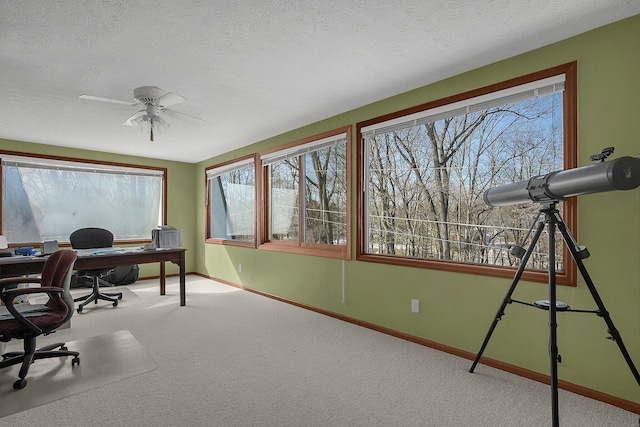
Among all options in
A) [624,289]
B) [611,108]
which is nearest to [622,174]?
[611,108]

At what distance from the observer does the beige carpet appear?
6.92ft

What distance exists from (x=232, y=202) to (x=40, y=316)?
3756mm

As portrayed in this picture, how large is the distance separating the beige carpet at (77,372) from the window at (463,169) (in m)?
2.30

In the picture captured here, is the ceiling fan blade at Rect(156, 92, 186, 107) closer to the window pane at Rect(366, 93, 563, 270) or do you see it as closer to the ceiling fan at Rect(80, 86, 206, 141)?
the ceiling fan at Rect(80, 86, 206, 141)

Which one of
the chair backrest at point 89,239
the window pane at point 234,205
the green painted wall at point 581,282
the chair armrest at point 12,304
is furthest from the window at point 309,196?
the chair armrest at point 12,304

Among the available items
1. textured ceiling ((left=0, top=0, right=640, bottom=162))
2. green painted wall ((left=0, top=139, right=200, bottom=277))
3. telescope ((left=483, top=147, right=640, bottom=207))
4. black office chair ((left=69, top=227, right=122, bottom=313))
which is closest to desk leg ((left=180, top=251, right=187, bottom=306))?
black office chair ((left=69, top=227, right=122, bottom=313))

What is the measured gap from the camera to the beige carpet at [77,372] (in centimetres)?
211

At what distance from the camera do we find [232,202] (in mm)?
5938

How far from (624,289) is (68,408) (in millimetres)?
3432

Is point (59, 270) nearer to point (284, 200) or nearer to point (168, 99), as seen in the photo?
point (168, 99)

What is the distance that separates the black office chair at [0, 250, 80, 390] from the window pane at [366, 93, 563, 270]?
2.69 meters

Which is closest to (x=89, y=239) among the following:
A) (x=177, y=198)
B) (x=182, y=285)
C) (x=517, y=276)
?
(x=182, y=285)

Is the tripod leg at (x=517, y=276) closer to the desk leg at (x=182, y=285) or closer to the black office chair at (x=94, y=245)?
the desk leg at (x=182, y=285)

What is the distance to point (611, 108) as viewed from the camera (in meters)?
2.09
